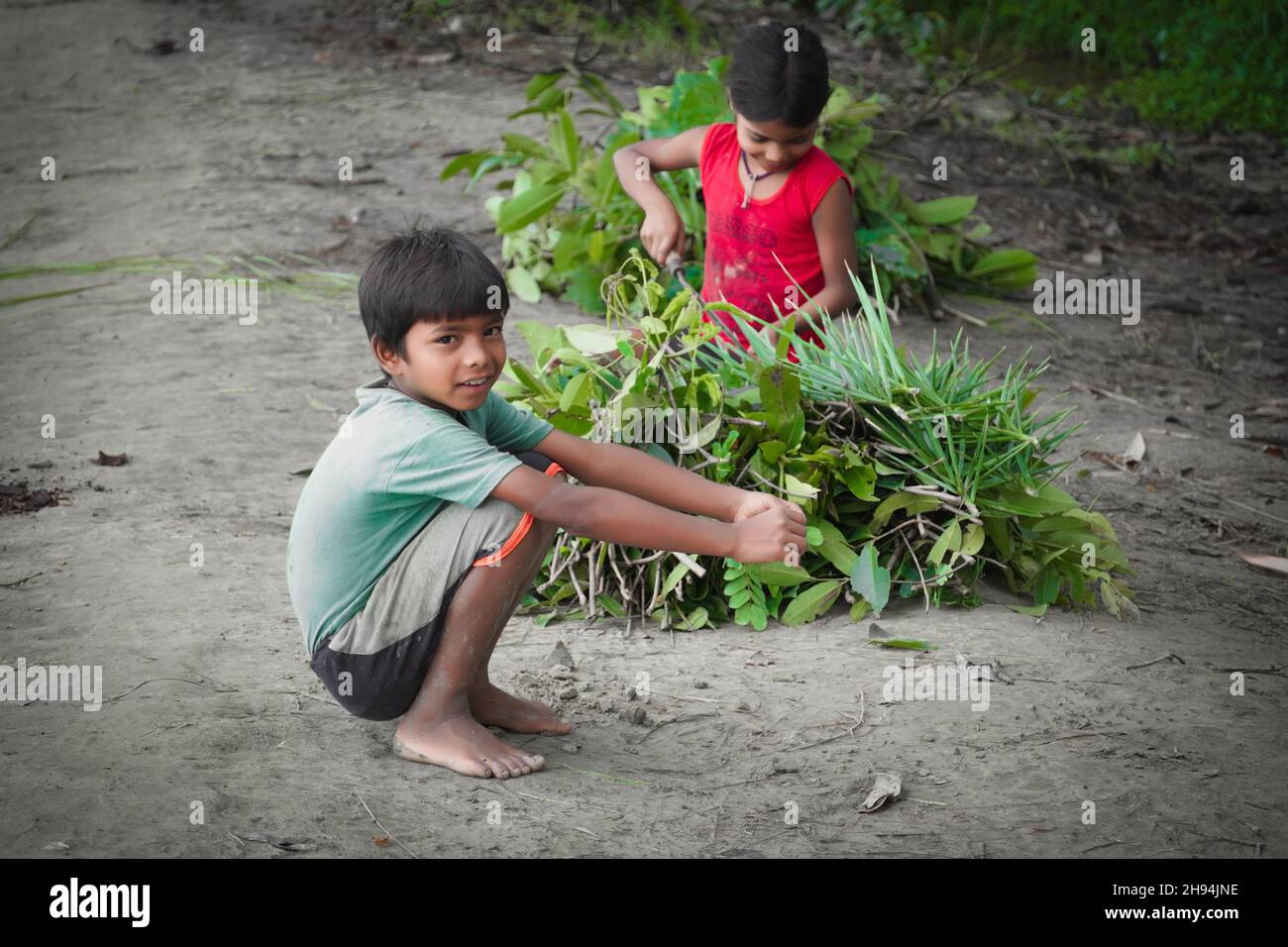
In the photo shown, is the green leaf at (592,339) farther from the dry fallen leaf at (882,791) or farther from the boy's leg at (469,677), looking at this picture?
the dry fallen leaf at (882,791)

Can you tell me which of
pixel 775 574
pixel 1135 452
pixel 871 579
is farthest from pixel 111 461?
pixel 1135 452

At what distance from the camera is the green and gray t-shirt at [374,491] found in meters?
Result: 2.27

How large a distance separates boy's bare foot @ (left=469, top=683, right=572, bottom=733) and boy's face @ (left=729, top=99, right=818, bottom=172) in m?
1.72

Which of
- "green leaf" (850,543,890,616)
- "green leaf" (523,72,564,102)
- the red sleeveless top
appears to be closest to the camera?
"green leaf" (850,543,890,616)

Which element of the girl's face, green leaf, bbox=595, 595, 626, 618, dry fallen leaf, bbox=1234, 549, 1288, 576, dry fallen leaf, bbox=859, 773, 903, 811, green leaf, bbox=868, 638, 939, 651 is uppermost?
the girl's face

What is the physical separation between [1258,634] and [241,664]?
2355 millimetres

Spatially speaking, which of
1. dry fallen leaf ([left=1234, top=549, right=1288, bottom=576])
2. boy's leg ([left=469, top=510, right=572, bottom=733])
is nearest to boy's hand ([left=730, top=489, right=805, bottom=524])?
boy's leg ([left=469, top=510, right=572, bottom=733])

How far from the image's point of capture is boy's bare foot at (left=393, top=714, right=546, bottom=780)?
2410 millimetres

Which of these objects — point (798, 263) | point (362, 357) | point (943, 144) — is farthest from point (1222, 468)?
point (943, 144)

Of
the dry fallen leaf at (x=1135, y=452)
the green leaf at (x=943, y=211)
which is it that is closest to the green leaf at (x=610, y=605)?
the dry fallen leaf at (x=1135, y=452)

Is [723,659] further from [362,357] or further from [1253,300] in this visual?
[1253,300]

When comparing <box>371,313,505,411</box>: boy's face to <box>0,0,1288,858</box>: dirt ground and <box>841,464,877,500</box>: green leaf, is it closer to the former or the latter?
<box>0,0,1288,858</box>: dirt ground

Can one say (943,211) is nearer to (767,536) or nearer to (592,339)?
(592,339)

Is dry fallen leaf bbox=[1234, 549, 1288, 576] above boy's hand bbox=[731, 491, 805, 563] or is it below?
below
